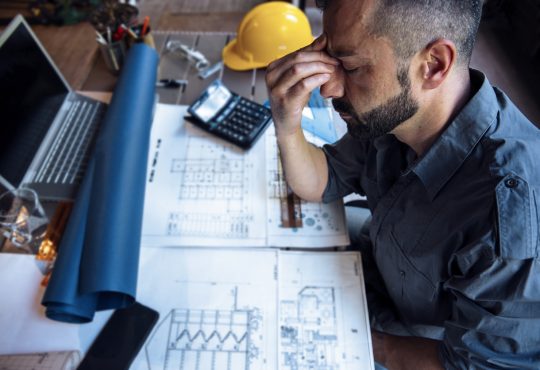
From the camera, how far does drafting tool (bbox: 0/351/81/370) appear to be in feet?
2.47

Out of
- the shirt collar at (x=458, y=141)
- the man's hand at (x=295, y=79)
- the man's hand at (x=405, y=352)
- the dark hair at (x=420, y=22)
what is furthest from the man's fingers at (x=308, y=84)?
the man's hand at (x=405, y=352)

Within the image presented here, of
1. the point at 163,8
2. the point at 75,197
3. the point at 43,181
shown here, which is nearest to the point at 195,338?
the point at 75,197

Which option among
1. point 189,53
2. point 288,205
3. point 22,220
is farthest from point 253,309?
point 189,53

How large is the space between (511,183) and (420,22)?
313mm

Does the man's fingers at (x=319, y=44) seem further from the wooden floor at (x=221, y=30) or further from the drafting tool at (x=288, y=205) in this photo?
the wooden floor at (x=221, y=30)

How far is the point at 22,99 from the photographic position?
1046 mm

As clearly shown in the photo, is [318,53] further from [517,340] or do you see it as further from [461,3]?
[517,340]

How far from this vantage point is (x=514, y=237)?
0.62 metres

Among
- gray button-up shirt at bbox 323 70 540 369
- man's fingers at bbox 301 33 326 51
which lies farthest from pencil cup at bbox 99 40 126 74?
gray button-up shirt at bbox 323 70 540 369

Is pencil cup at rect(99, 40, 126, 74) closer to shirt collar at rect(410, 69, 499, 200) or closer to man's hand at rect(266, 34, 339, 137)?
man's hand at rect(266, 34, 339, 137)

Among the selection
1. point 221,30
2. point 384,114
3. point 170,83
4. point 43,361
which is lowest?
point 43,361

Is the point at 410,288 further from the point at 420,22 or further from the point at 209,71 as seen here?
the point at 209,71

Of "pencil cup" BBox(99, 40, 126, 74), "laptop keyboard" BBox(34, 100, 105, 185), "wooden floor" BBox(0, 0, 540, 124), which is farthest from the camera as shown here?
"wooden floor" BBox(0, 0, 540, 124)

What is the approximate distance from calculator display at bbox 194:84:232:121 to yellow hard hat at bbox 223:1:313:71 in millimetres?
185
